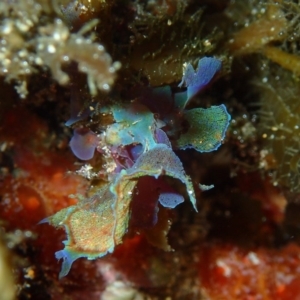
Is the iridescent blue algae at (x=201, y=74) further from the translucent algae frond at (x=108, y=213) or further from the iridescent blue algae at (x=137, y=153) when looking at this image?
the translucent algae frond at (x=108, y=213)

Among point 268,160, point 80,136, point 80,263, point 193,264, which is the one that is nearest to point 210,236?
point 193,264

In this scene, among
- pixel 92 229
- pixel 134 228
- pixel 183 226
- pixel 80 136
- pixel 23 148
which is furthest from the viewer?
pixel 183 226

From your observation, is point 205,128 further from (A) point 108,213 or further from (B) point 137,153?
(A) point 108,213

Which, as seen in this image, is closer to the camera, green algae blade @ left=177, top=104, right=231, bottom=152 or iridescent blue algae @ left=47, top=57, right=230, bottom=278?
iridescent blue algae @ left=47, top=57, right=230, bottom=278

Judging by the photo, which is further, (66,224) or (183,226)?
(183,226)

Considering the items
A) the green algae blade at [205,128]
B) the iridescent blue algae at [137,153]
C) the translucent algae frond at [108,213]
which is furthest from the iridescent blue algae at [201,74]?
the translucent algae frond at [108,213]

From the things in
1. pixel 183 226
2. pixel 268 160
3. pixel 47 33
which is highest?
pixel 47 33

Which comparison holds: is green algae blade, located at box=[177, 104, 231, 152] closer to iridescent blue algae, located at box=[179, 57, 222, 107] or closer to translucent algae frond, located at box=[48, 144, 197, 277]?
iridescent blue algae, located at box=[179, 57, 222, 107]

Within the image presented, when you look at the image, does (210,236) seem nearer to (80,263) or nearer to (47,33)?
(80,263)

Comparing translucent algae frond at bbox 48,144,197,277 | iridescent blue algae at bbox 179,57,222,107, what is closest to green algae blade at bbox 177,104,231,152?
iridescent blue algae at bbox 179,57,222,107
